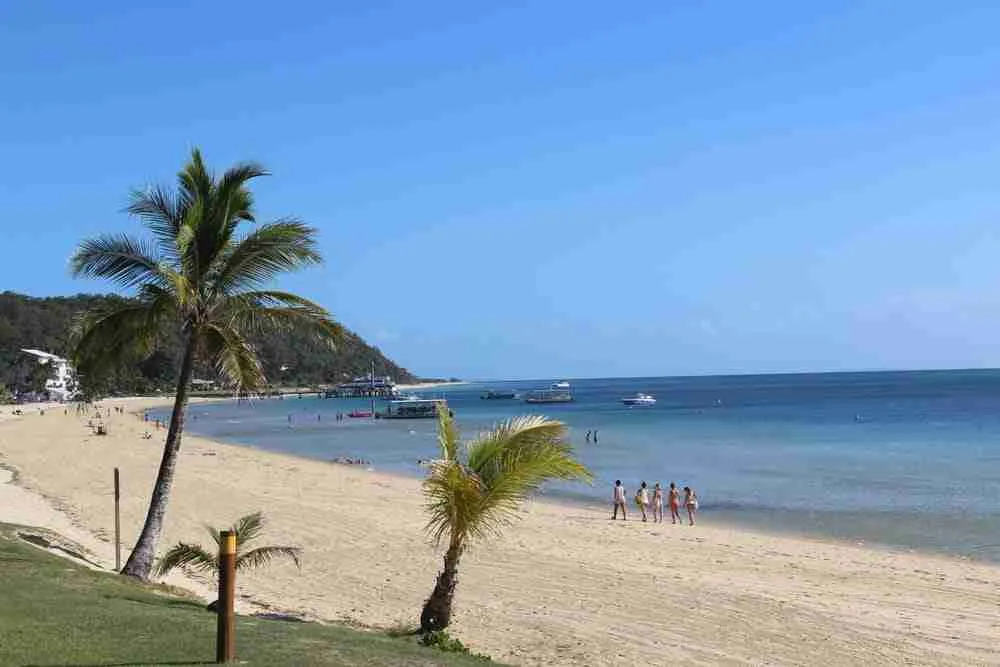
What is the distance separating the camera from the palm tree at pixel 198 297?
11570mm

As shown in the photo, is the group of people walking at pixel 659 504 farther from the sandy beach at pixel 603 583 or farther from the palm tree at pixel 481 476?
the palm tree at pixel 481 476

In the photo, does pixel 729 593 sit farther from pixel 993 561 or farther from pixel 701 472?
pixel 701 472

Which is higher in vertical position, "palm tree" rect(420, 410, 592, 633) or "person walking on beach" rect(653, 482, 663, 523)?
"palm tree" rect(420, 410, 592, 633)

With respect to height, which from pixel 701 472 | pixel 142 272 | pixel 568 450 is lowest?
pixel 701 472

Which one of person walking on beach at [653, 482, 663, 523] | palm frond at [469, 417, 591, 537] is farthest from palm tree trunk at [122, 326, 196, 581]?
person walking on beach at [653, 482, 663, 523]

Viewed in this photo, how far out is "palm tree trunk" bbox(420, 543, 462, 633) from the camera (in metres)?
9.23

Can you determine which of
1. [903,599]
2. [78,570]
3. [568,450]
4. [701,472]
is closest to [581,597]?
[568,450]

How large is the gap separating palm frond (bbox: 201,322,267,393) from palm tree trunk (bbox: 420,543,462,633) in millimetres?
3936

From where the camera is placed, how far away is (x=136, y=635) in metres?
6.98

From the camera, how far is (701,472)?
37500mm

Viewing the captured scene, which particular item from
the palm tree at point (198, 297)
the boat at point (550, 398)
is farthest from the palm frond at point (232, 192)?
the boat at point (550, 398)

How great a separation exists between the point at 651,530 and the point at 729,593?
331 inches

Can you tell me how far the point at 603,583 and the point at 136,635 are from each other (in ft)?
27.6

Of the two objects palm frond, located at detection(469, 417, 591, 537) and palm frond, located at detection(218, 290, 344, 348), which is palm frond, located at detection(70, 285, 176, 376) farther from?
palm frond, located at detection(469, 417, 591, 537)
